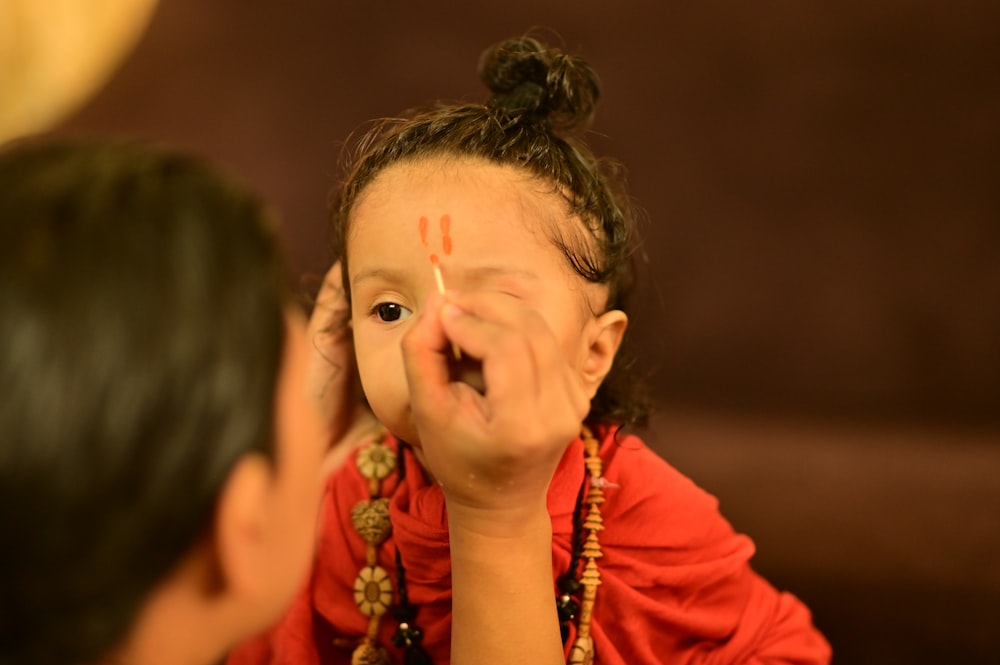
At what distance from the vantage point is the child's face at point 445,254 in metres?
0.80

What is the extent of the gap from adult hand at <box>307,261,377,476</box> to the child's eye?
227 mm

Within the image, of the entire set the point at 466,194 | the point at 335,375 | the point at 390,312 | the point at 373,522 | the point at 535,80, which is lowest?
the point at 373,522

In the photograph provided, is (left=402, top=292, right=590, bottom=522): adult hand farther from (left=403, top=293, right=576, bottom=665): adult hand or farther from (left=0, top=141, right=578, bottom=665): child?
(left=0, top=141, right=578, bottom=665): child

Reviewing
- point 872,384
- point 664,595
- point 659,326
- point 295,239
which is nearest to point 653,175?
point 659,326

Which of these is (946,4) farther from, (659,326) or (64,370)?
(64,370)

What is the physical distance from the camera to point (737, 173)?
1467 mm

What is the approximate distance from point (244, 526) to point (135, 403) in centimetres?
11

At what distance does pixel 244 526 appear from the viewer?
0.52 meters

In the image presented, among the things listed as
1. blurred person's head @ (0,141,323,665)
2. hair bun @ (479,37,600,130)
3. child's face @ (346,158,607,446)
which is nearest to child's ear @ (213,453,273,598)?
blurred person's head @ (0,141,323,665)

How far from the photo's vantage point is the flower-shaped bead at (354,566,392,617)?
3.03 feet

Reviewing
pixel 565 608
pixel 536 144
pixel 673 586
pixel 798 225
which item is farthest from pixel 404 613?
pixel 798 225

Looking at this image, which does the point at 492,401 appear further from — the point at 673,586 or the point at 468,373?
the point at 673,586

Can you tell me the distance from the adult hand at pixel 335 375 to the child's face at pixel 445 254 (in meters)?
0.23

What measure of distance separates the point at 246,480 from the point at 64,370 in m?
0.12
